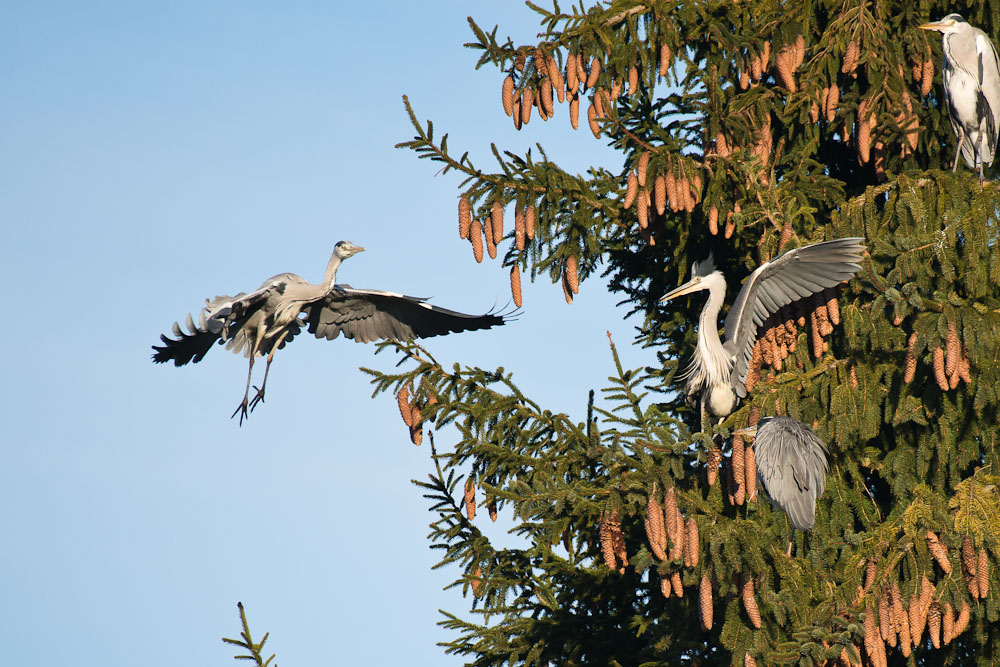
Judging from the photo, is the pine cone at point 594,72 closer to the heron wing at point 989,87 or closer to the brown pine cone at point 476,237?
the brown pine cone at point 476,237

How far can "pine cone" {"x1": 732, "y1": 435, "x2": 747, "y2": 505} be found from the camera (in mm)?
5547

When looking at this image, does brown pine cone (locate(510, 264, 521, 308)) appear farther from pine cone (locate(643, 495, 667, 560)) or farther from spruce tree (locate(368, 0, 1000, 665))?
pine cone (locate(643, 495, 667, 560))

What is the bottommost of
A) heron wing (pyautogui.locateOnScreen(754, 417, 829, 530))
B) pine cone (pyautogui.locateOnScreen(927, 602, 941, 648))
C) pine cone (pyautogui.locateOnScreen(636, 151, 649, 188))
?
pine cone (pyautogui.locateOnScreen(927, 602, 941, 648))

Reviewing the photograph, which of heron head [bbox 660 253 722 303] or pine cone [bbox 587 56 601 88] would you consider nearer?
pine cone [bbox 587 56 601 88]

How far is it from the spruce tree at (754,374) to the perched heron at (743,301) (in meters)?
0.14

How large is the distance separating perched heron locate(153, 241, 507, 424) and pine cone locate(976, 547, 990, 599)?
16.5 ft

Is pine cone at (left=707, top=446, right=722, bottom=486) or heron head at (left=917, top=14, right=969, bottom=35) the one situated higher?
heron head at (left=917, top=14, right=969, bottom=35)

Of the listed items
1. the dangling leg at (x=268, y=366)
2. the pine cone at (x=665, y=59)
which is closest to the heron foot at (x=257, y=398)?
the dangling leg at (x=268, y=366)

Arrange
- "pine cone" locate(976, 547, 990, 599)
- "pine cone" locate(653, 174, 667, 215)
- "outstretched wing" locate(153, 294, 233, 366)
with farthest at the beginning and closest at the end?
"outstretched wing" locate(153, 294, 233, 366), "pine cone" locate(653, 174, 667, 215), "pine cone" locate(976, 547, 990, 599)

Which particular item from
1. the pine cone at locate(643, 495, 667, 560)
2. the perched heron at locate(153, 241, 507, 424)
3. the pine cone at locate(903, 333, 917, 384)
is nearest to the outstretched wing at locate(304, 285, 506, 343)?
the perched heron at locate(153, 241, 507, 424)

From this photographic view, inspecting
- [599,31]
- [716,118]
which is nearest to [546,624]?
[716,118]

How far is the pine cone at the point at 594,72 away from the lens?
6840 mm

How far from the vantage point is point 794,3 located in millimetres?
6879

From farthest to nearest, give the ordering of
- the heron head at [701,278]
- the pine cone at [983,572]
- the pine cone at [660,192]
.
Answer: the heron head at [701,278] < the pine cone at [660,192] < the pine cone at [983,572]
